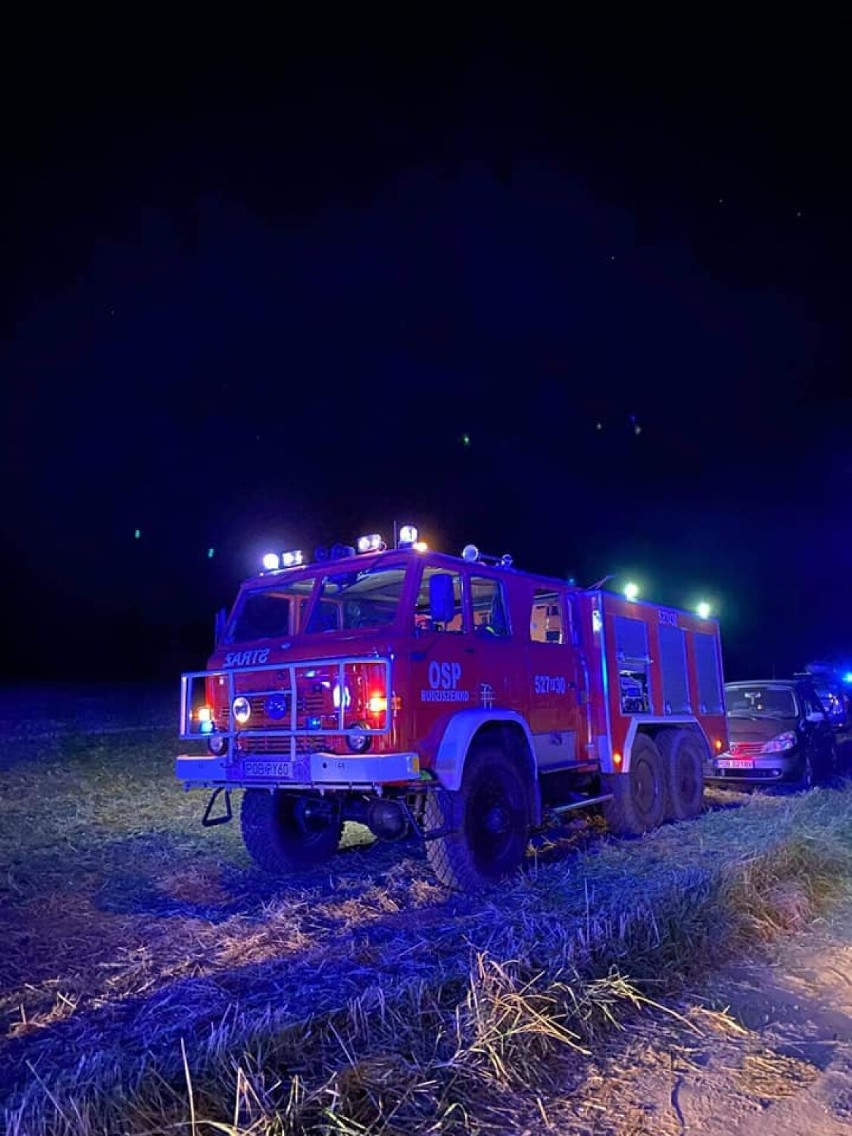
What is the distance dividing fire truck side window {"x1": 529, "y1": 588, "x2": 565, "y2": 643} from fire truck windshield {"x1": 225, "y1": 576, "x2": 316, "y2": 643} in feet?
7.66

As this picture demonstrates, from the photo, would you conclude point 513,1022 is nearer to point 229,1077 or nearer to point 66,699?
point 229,1077

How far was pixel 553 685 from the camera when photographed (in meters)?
8.09

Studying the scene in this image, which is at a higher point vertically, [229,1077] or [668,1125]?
[229,1077]

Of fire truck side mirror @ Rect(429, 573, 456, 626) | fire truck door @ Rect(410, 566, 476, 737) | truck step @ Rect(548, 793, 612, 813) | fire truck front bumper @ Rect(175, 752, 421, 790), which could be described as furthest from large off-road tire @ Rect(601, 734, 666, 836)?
fire truck side mirror @ Rect(429, 573, 456, 626)

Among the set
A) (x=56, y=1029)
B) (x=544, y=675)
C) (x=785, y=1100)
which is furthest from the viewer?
(x=544, y=675)

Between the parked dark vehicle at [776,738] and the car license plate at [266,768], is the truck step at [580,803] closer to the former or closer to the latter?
the car license plate at [266,768]

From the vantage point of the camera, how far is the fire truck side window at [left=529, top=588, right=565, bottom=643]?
339 inches

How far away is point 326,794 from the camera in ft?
22.6

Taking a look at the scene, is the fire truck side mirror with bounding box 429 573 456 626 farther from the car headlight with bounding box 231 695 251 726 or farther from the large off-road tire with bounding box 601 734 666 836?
the large off-road tire with bounding box 601 734 666 836

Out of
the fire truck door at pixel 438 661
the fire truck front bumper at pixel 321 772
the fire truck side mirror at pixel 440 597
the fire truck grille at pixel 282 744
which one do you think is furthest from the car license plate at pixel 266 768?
the fire truck side mirror at pixel 440 597

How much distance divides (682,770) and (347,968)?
265 inches

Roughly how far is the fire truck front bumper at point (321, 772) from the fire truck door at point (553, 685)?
6.44 feet

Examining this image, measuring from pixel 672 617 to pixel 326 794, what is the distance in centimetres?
556

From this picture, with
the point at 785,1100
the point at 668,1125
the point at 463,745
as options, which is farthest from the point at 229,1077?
the point at 463,745
